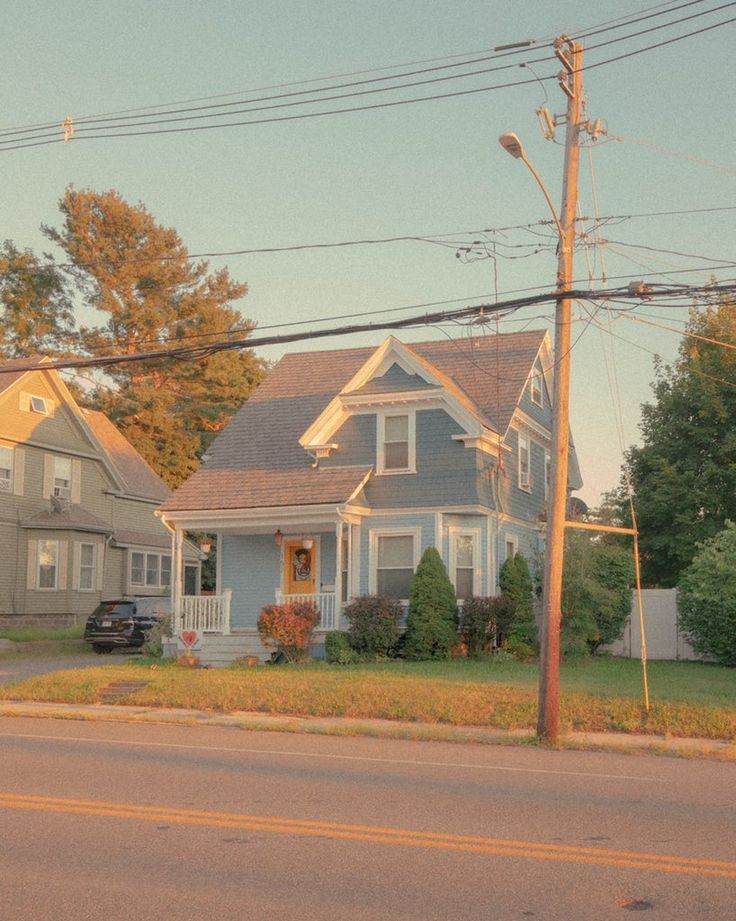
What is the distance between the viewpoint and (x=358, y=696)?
18688 mm

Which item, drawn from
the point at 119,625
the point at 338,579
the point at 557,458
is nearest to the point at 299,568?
the point at 338,579

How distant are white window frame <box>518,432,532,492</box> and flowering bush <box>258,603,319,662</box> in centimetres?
790

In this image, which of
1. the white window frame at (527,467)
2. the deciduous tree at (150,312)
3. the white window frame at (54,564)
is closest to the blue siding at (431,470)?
the white window frame at (527,467)

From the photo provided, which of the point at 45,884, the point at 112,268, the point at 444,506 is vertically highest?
the point at 112,268

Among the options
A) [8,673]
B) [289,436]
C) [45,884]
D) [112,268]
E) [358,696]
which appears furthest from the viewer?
[112,268]

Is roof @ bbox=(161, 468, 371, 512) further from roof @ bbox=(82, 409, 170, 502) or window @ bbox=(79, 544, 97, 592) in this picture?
roof @ bbox=(82, 409, 170, 502)

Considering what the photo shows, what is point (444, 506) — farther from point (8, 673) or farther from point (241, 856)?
point (241, 856)

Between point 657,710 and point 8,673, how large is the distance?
15.2 meters

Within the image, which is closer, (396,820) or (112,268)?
(396,820)

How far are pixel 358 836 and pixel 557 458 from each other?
27.7 ft

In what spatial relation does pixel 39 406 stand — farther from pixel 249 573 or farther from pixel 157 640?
pixel 157 640

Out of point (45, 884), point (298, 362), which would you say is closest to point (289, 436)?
point (298, 362)

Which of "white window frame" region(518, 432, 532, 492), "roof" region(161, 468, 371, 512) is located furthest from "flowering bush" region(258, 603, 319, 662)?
"white window frame" region(518, 432, 532, 492)

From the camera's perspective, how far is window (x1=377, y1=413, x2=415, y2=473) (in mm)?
28078
